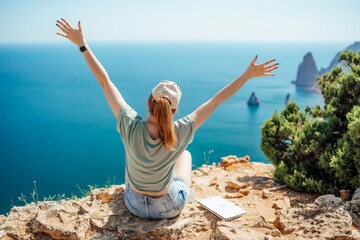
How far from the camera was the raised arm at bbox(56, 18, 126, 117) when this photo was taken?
97.1 inches

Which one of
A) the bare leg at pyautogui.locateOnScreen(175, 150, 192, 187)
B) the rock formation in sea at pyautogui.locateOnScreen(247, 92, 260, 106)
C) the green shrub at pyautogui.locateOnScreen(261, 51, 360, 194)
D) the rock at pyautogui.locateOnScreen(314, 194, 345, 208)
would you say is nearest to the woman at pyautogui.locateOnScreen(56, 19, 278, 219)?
the bare leg at pyautogui.locateOnScreen(175, 150, 192, 187)

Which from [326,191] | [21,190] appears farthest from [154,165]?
[21,190]

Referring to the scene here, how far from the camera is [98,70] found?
2514 millimetres

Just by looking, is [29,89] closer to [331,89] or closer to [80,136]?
[80,136]

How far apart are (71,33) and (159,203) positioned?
1576 mm

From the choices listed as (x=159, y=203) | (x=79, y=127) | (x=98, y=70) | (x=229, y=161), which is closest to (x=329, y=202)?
(x=159, y=203)

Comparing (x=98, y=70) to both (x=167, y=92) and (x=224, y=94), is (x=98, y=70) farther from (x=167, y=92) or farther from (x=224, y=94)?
(x=224, y=94)

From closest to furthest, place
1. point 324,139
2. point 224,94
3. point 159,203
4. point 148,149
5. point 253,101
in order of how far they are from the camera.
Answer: point 148,149 < point 224,94 < point 159,203 < point 324,139 < point 253,101

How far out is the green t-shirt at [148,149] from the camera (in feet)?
7.64

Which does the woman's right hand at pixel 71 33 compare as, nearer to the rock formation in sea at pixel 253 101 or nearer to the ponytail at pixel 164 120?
the ponytail at pixel 164 120

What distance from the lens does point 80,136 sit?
42781 mm

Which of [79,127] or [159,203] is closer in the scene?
[159,203]

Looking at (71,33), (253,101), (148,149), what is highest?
(71,33)

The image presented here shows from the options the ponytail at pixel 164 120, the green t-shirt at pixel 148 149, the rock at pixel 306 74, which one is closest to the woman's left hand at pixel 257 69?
the green t-shirt at pixel 148 149
